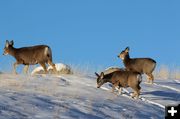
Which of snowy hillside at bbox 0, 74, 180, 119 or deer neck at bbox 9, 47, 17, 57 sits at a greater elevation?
deer neck at bbox 9, 47, 17, 57

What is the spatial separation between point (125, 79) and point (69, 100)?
4.98m

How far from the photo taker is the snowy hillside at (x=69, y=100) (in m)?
10.2

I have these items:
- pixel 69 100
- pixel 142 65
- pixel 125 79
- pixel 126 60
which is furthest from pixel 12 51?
pixel 69 100

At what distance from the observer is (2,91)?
490 inches

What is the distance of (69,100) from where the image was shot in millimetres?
12406

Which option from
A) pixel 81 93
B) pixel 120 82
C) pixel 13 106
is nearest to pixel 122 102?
pixel 81 93

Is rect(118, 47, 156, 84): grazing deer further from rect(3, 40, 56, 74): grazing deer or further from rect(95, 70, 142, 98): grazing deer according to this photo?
rect(95, 70, 142, 98): grazing deer

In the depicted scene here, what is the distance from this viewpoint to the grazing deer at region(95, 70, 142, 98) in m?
16.8

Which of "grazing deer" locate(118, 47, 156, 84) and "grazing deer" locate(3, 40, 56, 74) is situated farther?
"grazing deer" locate(118, 47, 156, 84)

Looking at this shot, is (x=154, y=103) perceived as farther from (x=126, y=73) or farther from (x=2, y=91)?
(x=2, y=91)

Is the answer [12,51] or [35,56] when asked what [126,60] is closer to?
[35,56]

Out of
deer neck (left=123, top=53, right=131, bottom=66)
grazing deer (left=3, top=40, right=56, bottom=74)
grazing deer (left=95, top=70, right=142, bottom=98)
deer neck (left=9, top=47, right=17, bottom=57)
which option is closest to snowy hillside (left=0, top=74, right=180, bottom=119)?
grazing deer (left=95, top=70, right=142, bottom=98)

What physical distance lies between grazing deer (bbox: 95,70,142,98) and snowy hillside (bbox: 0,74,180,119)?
1.22 ft

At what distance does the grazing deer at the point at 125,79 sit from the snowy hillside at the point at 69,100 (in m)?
0.37
